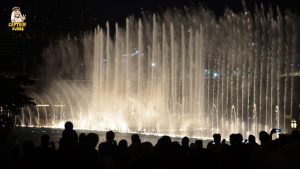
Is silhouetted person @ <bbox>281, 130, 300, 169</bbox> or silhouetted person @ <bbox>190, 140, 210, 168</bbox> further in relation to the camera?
silhouetted person @ <bbox>190, 140, 210, 168</bbox>

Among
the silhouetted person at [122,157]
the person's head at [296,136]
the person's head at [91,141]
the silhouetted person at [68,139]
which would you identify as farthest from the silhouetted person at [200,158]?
the silhouetted person at [68,139]

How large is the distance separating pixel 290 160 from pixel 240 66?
144 ft

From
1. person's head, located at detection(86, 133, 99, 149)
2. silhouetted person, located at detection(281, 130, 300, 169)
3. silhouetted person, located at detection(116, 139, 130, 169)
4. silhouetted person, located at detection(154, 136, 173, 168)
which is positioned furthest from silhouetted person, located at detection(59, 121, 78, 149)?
silhouetted person, located at detection(281, 130, 300, 169)

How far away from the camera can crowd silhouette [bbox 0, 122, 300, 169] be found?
23.2 feet

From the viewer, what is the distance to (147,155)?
7.52 metres

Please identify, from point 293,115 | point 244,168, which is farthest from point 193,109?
point 244,168

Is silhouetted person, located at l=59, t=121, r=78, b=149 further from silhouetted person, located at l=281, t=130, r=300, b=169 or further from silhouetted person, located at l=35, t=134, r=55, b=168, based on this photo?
silhouetted person, located at l=281, t=130, r=300, b=169

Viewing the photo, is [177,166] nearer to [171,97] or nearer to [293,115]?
[171,97]

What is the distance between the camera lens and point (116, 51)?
175 ft

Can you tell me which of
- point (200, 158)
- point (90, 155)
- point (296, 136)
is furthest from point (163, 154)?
point (296, 136)

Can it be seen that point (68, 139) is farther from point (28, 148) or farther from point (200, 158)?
point (200, 158)

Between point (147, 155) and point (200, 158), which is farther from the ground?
point (147, 155)

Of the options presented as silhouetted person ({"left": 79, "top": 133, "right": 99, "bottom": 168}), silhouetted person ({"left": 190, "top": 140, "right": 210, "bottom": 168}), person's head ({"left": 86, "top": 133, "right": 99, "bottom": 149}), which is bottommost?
silhouetted person ({"left": 190, "top": 140, "right": 210, "bottom": 168})

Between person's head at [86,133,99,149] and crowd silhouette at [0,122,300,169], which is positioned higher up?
person's head at [86,133,99,149]
